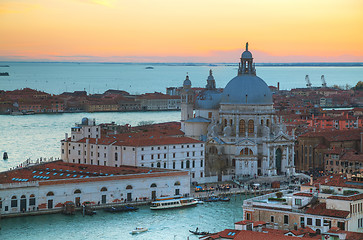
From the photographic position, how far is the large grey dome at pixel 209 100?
50.3 meters

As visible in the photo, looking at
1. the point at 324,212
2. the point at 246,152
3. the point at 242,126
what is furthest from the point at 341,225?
the point at 242,126

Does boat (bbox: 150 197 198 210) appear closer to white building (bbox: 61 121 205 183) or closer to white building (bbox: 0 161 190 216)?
white building (bbox: 0 161 190 216)

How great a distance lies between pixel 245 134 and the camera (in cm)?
4684

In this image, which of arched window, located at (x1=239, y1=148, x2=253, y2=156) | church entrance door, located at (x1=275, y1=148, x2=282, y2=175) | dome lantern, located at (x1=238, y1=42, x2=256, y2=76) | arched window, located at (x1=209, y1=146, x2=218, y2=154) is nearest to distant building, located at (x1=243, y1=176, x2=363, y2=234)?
arched window, located at (x1=239, y1=148, x2=253, y2=156)

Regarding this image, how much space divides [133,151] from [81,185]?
6.72 metres

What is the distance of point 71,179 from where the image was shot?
34406mm

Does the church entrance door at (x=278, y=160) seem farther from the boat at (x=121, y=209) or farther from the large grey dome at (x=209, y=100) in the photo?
the boat at (x=121, y=209)

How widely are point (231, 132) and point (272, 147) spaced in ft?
7.90

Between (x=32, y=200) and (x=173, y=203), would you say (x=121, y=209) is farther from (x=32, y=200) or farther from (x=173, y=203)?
(x=32, y=200)

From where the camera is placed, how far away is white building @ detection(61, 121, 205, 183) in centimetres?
4116

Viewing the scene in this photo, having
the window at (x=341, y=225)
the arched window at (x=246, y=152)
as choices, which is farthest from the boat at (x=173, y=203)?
the window at (x=341, y=225)

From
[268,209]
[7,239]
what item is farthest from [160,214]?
[268,209]

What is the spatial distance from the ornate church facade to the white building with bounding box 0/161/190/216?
7.50 metres

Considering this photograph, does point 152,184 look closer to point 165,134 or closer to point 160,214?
point 160,214
